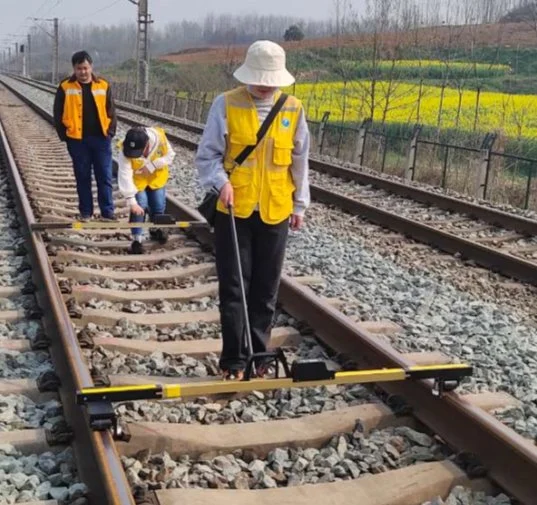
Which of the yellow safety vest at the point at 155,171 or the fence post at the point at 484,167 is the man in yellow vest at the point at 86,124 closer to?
the yellow safety vest at the point at 155,171

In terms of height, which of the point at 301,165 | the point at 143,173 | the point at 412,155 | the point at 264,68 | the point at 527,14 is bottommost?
the point at 412,155

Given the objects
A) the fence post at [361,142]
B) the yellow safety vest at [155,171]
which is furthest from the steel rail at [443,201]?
the yellow safety vest at [155,171]

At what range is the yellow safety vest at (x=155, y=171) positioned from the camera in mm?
8094

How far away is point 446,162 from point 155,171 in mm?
8788

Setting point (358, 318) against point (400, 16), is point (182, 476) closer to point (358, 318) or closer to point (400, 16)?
point (358, 318)

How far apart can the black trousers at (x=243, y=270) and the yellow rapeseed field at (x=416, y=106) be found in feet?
67.7

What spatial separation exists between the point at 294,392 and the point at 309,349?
797 mm

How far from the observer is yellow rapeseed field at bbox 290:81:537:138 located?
2734cm

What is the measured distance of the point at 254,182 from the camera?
15.6 feet

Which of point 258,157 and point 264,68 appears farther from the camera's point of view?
point 258,157

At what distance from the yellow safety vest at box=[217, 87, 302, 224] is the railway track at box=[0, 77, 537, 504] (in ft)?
3.39

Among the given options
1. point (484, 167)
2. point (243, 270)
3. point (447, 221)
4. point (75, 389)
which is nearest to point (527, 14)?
point (484, 167)

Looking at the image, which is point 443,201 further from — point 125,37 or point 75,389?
point 125,37

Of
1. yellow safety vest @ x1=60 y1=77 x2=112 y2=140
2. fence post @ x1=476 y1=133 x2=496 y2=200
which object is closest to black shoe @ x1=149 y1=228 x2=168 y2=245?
yellow safety vest @ x1=60 y1=77 x2=112 y2=140
